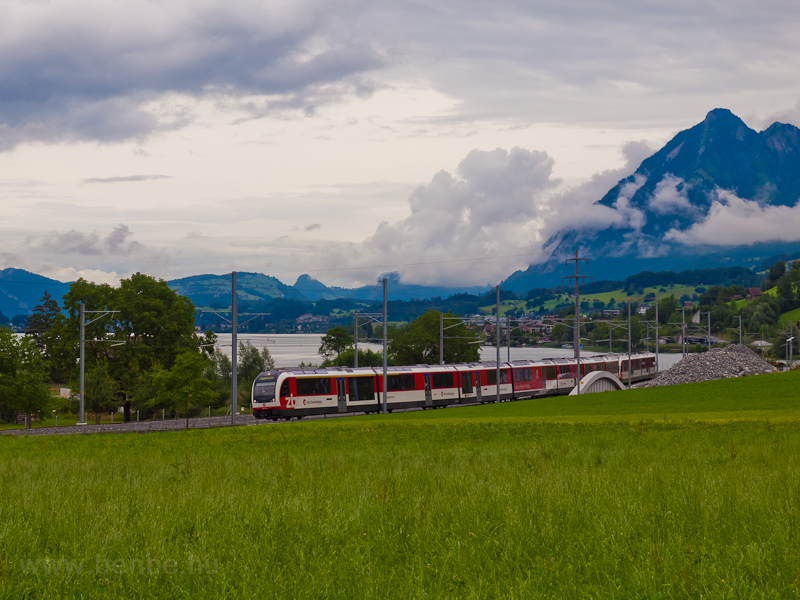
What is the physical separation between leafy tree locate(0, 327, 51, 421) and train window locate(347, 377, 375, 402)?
20.0 m

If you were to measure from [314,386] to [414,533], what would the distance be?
40.1 m

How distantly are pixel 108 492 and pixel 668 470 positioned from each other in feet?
20.8

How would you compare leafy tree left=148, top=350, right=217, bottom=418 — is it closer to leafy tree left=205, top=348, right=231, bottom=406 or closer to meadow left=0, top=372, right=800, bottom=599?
meadow left=0, top=372, right=800, bottom=599

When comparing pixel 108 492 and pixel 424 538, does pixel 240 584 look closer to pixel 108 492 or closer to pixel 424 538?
pixel 424 538

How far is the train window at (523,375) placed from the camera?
5822 centimetres

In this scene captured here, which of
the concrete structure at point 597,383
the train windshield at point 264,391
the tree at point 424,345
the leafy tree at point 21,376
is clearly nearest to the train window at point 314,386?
the train windshield at point 264,391

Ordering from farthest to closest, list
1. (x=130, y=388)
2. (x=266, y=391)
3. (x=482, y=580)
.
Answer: (x=130, y=388)
(x=266, y=391)
(x=482, y=580)

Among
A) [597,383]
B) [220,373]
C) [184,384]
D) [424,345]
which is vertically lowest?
[220,373]

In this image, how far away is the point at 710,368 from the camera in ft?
224

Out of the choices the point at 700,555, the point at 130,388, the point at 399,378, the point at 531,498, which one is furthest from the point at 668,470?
the point at 130,388

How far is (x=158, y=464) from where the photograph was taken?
460 inches

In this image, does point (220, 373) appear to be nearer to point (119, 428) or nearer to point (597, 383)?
point (597, 383)

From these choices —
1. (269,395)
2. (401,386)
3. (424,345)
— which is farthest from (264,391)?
(424,345)

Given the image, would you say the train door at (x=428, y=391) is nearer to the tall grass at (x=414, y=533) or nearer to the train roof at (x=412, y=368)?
the train roof at (x=412, y=368)
